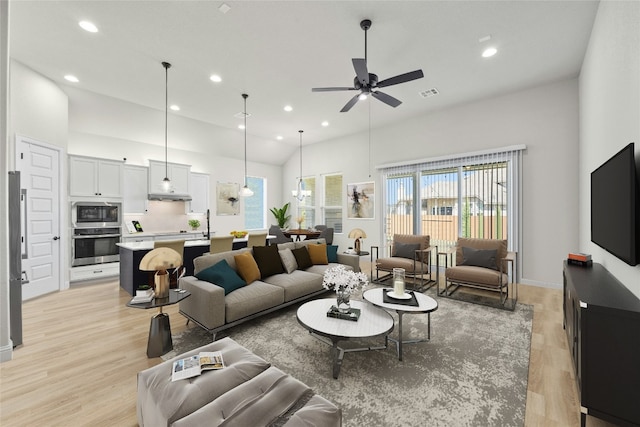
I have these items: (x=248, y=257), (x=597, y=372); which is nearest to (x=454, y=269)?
(x=597, y=372)

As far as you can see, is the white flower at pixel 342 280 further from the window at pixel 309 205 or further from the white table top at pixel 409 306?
the window at pixel 309 205

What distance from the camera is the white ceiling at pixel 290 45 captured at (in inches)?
108

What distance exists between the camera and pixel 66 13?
279 centimetres

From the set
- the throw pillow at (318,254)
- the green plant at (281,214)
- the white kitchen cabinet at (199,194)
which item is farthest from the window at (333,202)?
the white kitchen cabinet at (199,194)

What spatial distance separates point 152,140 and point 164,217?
6.09 ft

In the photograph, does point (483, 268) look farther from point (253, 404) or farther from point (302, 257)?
point (253, 404)

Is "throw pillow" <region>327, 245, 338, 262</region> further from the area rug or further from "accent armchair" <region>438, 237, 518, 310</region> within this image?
"accent armchair" <region>438, 237, 518, 310</region>

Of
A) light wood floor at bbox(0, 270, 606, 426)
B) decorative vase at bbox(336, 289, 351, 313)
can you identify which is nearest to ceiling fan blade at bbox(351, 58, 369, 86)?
decorative vase at bbox(336, 289, 351, 313)

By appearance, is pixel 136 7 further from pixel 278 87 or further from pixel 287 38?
pixel 278 87

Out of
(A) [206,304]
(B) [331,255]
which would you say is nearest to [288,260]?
(B) [331,255]

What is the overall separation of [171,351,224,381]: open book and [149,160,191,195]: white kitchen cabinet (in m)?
4.96

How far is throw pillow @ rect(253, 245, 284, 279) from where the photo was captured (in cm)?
365

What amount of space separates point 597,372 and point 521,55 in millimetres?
3890

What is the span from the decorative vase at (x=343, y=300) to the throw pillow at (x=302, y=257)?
1688mm
